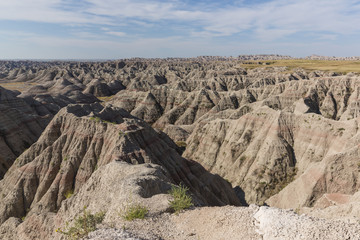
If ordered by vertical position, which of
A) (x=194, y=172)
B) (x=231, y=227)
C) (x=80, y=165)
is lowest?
(x=194, y=172)

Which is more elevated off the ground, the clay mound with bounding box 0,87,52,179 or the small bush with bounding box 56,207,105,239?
the small bush with bounding box 56,207,105,239

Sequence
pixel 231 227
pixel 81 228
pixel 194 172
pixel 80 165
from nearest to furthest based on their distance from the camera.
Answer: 1. pixel 81 228
2. pixel 231 227
3. pixel 80 165
4. pixel 194 172

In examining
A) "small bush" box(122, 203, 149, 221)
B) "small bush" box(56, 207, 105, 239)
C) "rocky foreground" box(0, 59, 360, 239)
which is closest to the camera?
"small bush" box(56, 207, 105, 239)

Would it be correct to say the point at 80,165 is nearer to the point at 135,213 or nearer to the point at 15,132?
the point at 135,213

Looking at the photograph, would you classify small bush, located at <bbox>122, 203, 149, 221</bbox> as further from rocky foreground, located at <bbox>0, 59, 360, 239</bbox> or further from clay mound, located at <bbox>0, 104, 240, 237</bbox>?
clay mound, located at <bbox>0, 104, 240, 237</bbox>

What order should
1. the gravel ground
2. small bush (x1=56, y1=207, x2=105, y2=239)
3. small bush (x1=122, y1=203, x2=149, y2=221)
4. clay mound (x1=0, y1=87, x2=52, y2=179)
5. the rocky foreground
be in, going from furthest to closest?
clay mound (x1=0, y1=87, x2=52, y2=179)
small bush (x1=122, y1=203, x2=149, y2=221)
the rocky foreground
small bush (x1=56, y1=207, x2=105, y2=239)
the gravel ground

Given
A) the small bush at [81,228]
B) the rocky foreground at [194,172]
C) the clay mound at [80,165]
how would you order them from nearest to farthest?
the small bush at [81,228] → the rocky foreground at [194,172] → the clay mound at [80,165]

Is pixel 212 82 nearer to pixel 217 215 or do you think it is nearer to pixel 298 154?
pixel 298 154

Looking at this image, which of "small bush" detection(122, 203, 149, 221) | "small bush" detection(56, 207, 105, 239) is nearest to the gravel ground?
"small bush" detection(122, 203, 149, 221)

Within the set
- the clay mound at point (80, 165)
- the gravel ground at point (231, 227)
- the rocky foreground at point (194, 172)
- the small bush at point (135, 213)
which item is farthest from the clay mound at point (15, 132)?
the gravel ground at point (231, 227)

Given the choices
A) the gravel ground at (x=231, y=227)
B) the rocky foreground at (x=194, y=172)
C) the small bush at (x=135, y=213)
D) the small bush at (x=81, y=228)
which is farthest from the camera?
the small bush at (x=135, y=213)

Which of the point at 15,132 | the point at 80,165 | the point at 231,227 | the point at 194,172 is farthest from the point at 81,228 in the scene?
the point at 15,132

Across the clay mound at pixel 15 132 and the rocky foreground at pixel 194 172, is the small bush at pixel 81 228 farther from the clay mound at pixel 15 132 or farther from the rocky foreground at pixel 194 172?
the clay mound at pixel 15 132

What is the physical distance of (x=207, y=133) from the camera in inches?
2504
